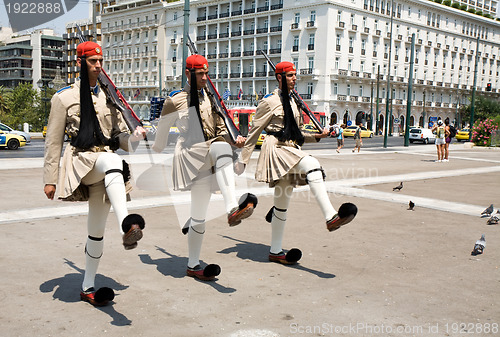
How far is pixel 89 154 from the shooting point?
418 centimetres

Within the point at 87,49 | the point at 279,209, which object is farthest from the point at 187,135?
the point at 279,209

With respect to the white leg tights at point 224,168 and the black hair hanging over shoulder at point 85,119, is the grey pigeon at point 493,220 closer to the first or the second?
the white leg tights at point 224,168

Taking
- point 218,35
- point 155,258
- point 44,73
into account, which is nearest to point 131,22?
point 218,35

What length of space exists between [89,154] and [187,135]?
106cm

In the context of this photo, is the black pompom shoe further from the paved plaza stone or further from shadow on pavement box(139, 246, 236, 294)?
shadow on pavement box(139, 246, 236, 294)

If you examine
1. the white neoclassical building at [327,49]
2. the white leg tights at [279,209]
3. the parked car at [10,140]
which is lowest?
the parked car at [10,140]

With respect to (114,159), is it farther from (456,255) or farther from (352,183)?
(352,183)

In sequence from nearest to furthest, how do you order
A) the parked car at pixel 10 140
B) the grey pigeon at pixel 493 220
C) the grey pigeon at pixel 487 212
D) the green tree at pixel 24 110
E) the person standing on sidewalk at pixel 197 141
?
the person standing on sidewalk at pixel 197 141
the grey pigeon at pixel 493 220
the grey pigeon at pixel 487 212
the parked car at pixel 10 140
the green tree at pixel 24 110

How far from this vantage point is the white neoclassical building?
7044cm

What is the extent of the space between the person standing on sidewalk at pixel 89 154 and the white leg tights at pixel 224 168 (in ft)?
2.59

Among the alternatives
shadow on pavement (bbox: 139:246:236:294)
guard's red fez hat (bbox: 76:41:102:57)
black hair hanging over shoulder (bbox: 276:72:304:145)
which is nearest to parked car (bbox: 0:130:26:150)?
Result: shadow on pavement (bbox: 139:246:236:294)

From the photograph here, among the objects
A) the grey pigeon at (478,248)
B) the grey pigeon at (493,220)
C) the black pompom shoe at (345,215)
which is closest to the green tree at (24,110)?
the grey pigeon at (493,220)

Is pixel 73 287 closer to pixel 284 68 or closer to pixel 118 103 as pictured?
pixel 118 103

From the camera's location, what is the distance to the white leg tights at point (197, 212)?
16.2ft
